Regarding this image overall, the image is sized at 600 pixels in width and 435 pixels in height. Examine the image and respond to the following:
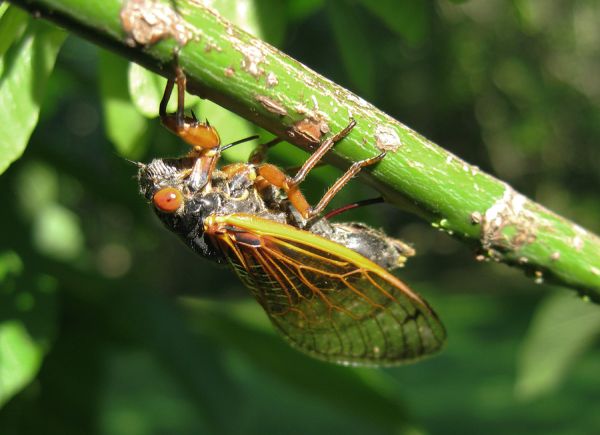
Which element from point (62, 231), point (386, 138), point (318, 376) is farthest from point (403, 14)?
point (62, 231)

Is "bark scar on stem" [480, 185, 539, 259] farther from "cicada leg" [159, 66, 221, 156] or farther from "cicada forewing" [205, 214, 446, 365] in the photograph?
"cicada leg" [159, 66, 221, 156]

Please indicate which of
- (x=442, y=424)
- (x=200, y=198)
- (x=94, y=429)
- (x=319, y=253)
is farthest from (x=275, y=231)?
(x=442, y=424)

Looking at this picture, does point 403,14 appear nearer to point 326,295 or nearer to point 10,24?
point 326,295

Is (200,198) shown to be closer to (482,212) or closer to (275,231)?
(275,231)

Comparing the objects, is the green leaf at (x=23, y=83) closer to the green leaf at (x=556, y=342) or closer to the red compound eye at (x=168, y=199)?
the red compound eye at (x=168, y=199)

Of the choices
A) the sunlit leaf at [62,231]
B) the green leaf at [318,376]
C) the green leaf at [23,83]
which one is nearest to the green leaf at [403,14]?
the green leaf at [23,83]
